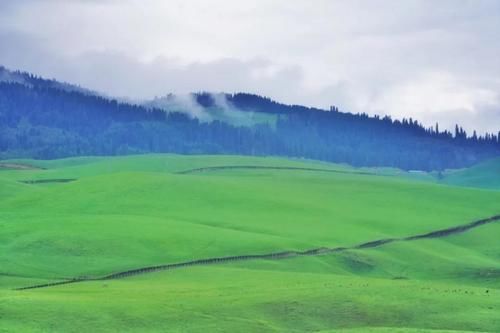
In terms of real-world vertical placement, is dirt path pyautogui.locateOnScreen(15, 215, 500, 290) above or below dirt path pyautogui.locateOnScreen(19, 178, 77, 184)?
below

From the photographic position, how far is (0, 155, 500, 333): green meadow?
54344mm

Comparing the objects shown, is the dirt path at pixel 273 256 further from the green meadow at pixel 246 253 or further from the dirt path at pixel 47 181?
the dirt path at pixel 47 181

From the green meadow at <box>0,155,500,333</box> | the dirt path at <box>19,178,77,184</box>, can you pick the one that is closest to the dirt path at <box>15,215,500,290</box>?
the green meadow at <box>0,155,500,333</box>

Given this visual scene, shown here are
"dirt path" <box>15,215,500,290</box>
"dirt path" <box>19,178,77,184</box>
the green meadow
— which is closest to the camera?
the green meadow

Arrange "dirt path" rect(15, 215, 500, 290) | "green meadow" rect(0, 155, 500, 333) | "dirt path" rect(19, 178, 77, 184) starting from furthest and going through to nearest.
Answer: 1. "dirt path" rect(19, 178, 77, 184)
2. "dirt path" rect(15, 215, 500, 290)
3. "green meadow" rect(0, 155, 500, 333)

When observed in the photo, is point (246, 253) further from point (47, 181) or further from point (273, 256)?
point (47, 181)

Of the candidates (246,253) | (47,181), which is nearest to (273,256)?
(246,253)

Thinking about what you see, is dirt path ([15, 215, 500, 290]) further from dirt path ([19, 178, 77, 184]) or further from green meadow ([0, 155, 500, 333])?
dirt path ([19, 178, 77, 184])

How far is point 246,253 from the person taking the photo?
87.3m

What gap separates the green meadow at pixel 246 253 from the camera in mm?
54344

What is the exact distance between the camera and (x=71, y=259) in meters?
81.2

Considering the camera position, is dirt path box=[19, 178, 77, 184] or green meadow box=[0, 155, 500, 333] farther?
dirt path box=[19, 178, 77, 184]

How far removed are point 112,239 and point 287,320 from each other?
35336 millimetres

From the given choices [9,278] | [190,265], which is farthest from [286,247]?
[9,278]
